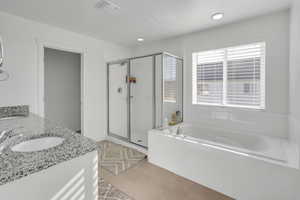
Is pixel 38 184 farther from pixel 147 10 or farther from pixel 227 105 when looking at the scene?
pixel 227 105

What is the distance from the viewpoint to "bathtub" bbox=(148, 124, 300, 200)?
147 centimetres

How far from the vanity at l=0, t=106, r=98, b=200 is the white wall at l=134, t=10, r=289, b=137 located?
2436 mm

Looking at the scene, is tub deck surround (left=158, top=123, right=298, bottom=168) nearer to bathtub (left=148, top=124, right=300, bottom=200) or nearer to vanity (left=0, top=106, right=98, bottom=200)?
bathtub (left=148, top=124, right=300, bottom=200)

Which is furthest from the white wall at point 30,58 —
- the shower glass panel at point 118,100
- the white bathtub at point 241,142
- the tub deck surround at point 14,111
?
the white bathtub at point 241,142

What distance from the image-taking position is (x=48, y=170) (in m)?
0.75

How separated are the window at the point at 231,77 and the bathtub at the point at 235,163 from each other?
0.61 m

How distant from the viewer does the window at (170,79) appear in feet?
9.16

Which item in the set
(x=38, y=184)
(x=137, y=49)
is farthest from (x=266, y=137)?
(x=137, y=49)

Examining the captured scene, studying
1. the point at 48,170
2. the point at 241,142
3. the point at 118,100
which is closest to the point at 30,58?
the point at 118,100

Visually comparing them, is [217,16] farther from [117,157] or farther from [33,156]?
[117,157]

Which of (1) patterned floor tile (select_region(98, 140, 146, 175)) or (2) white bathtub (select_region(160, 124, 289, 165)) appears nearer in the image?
(2) white bathtub (select_region(160, 124, 289, 165))

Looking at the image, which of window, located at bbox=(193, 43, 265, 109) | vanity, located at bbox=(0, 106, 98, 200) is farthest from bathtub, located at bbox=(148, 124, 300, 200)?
vanity, located at bbox=(0, 106, 98, 200)

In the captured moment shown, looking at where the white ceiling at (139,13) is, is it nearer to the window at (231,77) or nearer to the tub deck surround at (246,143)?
the window at (231,77)

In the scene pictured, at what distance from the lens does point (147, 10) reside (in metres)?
2.17
